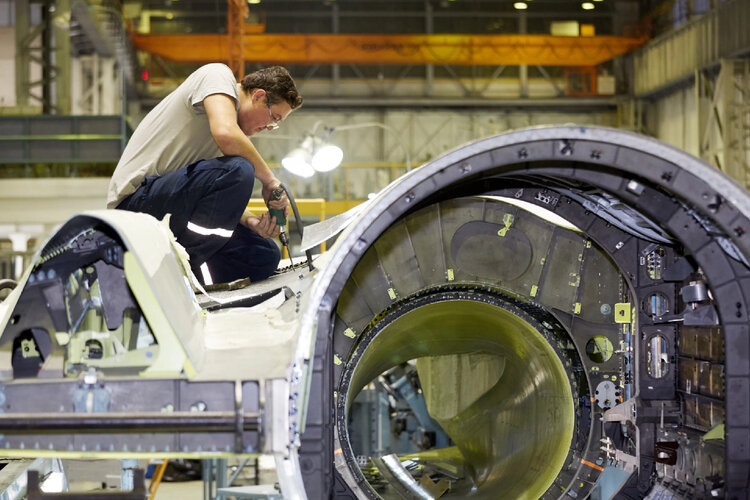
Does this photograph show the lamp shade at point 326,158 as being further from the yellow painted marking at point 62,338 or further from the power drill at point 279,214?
the yellow painted marking at point 62,338

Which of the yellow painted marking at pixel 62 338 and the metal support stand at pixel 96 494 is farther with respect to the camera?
the yellow painted marking at pixel 62 338

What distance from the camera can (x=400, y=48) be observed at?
24312 millimetres

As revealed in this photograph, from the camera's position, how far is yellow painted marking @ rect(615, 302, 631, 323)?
17.6ft

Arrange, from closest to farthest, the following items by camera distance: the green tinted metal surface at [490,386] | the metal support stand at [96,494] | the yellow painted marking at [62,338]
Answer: the metal support stand at [96,494], the yellow painted marking at [62,338], the green tinted metal surface at [490,386]

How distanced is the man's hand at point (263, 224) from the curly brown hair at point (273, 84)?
0.72m

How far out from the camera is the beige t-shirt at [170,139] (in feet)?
15.5

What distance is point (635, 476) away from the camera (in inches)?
200

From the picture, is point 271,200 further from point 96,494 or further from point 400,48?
point 400,48

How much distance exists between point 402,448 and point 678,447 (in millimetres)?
8367

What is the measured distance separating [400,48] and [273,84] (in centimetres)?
2001

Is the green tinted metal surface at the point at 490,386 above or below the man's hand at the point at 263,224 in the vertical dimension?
below

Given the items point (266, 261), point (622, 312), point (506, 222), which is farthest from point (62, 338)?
point (622, 312)

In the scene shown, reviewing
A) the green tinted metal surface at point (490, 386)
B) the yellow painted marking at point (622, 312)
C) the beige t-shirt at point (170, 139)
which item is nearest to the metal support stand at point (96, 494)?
the beige t-shirt at point (170, 139)

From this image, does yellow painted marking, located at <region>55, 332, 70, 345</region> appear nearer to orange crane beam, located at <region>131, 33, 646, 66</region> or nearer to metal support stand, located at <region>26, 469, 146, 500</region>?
metal support stand, located at <region>26, 469, 146, 500</region>
